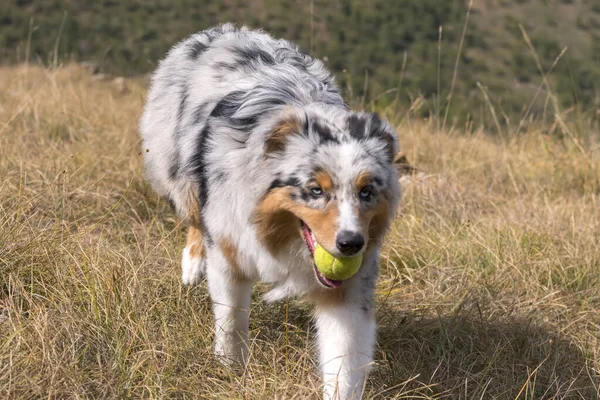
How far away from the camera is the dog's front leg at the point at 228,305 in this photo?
3.59 metres

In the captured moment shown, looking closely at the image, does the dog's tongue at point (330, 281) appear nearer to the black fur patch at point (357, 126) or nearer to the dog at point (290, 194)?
the dog at point (290, 194)

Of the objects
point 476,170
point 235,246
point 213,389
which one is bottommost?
point 476,170

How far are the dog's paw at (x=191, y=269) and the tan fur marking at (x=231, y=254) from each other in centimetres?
60

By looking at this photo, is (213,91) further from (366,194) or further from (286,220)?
(366,194)

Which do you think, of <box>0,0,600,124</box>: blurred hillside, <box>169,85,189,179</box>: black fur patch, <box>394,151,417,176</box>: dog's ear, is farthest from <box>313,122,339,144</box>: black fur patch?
<box>0,0,600,124</box>: blurred hillside

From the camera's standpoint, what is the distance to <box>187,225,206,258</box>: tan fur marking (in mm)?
4363

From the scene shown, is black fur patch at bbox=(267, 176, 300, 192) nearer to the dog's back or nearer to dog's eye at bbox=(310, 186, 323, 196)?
dog's eye at bbox=(310, 186, 323, 196)

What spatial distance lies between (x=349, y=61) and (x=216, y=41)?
512 inches

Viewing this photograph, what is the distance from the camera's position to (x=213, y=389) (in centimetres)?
338

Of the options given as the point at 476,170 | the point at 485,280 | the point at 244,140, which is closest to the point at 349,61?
the point at 476,170

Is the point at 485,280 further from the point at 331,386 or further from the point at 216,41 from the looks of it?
the point at 216,41

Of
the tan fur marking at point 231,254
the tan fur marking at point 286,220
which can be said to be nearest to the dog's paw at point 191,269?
the tan fur marking at point 231,254

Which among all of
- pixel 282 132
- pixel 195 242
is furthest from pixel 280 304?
pixel 282 132

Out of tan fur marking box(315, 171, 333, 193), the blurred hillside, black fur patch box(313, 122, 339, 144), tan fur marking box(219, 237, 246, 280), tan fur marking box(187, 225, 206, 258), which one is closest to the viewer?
tan fur marking box(315, 171, 333, 193)
